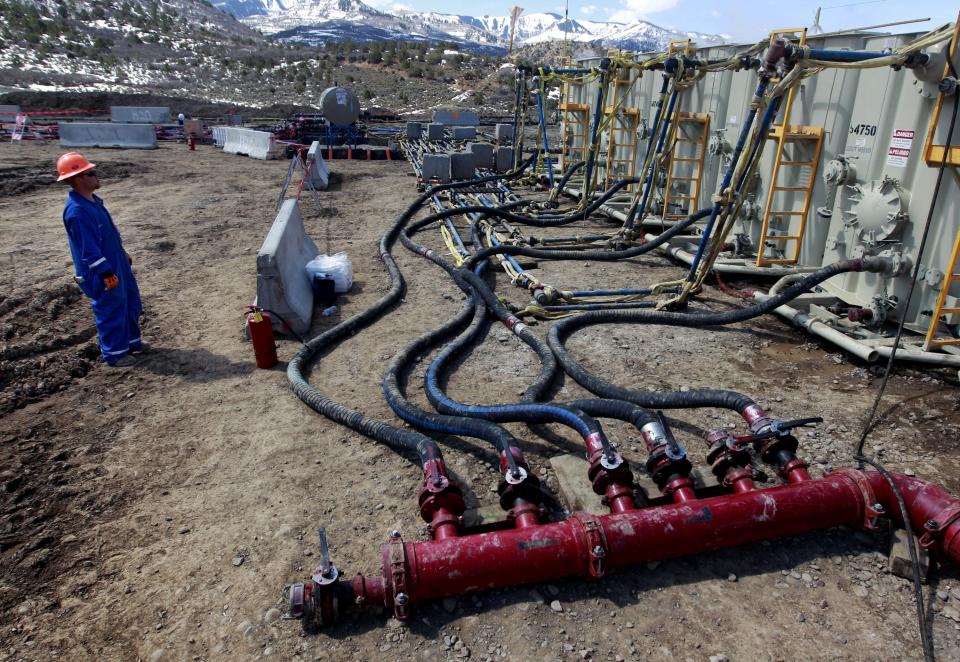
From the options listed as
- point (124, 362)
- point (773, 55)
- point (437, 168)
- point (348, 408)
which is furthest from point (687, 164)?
point (124, 362)

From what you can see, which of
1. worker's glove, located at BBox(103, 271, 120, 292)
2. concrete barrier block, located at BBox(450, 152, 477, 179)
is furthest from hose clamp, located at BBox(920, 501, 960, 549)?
concrete barrier block, located at BBox(450, 152, 477, 179)

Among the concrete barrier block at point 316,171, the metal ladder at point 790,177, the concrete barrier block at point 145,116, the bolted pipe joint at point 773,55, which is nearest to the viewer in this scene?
the bolted pipe joint at point 773,55

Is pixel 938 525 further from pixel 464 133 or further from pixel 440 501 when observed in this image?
pixel 464 133

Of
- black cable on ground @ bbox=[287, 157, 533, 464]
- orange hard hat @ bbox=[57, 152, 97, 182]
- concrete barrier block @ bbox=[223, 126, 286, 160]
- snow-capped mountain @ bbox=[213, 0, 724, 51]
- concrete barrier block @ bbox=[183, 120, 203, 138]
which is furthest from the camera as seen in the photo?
snow-capped mountain @ bbox=[213, 0, 724, 51]

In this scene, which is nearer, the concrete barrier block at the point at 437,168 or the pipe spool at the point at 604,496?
the pipe spool at the point at 604,496

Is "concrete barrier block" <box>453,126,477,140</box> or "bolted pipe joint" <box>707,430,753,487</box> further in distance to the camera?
"concrete barrier block" <box>453,126,477,140</box>

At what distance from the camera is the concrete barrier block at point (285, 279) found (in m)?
5.68

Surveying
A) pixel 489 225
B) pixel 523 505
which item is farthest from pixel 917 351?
pixel 489 225

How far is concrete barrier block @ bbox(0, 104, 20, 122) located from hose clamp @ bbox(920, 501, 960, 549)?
29.5m

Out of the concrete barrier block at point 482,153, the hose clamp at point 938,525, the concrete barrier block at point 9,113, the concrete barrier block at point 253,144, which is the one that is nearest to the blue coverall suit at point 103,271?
the hose clamp at point 938,525

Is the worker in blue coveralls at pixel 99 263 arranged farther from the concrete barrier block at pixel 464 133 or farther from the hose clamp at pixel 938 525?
the concrete barrier block at pixel 464 133

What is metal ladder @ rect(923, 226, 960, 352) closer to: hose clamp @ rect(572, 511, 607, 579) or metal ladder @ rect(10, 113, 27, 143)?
hose clamp @ rect(572, 511, 607, 579)

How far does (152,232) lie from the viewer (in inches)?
384

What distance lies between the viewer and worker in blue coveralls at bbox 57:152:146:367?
17.0 ft
